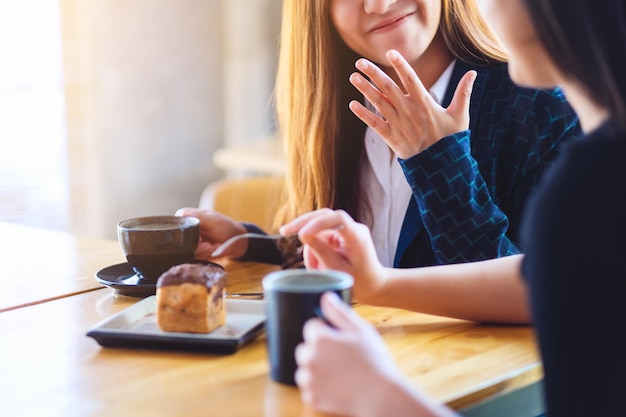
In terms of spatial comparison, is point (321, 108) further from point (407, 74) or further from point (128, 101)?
point (128, 101)

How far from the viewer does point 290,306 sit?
91cm

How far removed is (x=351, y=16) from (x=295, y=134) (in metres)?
0.26

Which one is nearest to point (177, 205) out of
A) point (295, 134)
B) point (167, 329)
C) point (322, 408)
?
point (295, 134)

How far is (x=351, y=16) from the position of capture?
5.32 feet

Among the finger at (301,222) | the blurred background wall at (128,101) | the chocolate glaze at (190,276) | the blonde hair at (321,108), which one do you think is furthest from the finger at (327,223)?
the blurred background wall at (128,101)

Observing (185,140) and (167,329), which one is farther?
(185,140)

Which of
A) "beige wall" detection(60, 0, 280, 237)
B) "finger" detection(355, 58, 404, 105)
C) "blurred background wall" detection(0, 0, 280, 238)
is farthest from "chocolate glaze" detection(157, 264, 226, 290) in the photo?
"beige wall" detection(60, 0, 280, 237)

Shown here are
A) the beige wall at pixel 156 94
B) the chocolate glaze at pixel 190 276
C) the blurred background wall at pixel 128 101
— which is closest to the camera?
the chocolate glaze at pixel 190 276

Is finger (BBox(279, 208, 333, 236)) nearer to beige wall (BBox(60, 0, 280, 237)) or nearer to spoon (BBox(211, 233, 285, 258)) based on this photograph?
spoon (BBox(211, 233, 285, 258))

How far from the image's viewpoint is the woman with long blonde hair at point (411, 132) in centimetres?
136

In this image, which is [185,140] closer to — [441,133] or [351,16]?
[351,16]

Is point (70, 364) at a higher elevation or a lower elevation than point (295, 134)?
lower

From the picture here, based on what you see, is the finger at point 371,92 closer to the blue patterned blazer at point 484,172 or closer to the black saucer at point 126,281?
the blue patterned blazer at point 484,172

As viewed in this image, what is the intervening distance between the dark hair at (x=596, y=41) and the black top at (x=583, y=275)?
3 cm
